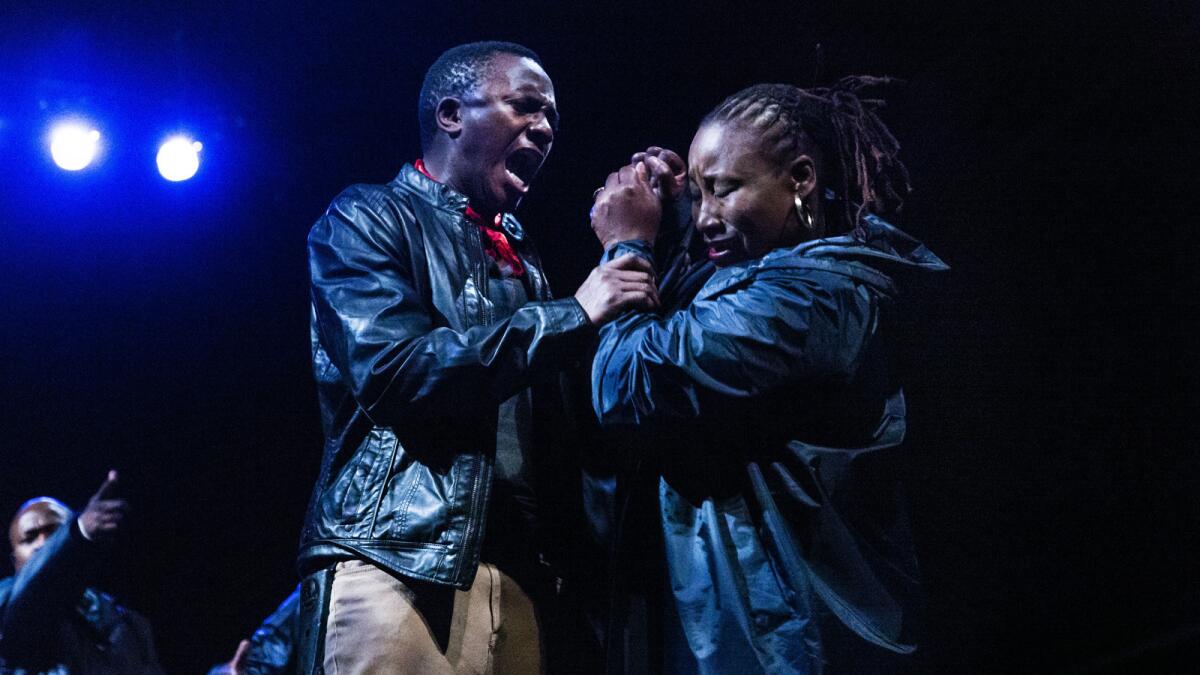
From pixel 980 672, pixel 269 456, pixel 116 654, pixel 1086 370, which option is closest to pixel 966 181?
pixel 1086 370

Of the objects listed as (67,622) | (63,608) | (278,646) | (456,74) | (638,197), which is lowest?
(67,622)

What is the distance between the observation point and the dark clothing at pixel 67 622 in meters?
4.29

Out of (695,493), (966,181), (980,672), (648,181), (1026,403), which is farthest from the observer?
(966,181)

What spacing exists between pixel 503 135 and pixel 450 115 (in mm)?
180

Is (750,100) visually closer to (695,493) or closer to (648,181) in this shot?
(648,181)

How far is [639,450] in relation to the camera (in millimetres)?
2318

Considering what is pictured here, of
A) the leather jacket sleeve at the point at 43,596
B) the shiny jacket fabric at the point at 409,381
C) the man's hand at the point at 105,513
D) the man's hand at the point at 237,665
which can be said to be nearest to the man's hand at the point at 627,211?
the shiny jacket fabric at the point at 409,381

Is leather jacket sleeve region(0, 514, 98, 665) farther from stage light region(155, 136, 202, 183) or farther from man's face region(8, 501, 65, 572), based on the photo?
stage light region(155, 136, 202, 183)

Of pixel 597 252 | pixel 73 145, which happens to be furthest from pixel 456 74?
pixel 73 145

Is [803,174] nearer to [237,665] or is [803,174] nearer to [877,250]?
[877,250]

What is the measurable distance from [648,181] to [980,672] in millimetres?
1856

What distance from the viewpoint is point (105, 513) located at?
356 cm

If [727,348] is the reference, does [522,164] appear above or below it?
above

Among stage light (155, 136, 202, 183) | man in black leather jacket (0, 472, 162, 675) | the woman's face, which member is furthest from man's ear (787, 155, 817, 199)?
stage light (155, 136, 202, 183)
